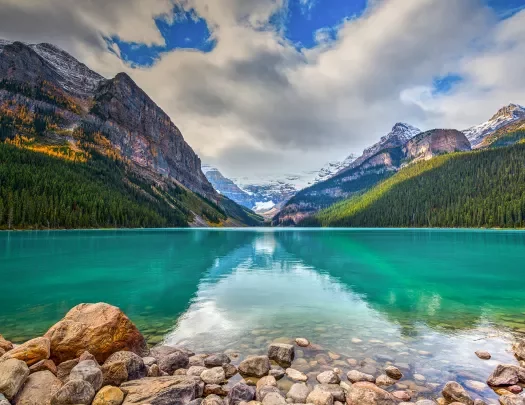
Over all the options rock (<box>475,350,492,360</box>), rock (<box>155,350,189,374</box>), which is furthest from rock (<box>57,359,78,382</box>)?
rock (<box>475,350,492,360</box>)

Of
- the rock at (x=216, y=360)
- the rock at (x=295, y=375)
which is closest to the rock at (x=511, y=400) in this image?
the rock at (x=295, y=375)

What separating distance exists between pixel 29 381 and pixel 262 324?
12129 mm

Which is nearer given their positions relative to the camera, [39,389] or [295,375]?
[39,389]

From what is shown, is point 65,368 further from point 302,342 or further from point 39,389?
point 302,342

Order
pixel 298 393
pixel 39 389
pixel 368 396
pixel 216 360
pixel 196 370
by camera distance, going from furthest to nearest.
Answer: pixel 216 360 → pixel 196 370 → pixel 298 393 → pixel 368 396 → pixel 39 389

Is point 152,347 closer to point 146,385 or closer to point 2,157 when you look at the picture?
point 146,385

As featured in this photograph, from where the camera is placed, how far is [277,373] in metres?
12.1

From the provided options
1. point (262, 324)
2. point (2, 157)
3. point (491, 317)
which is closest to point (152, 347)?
point (262, 324)

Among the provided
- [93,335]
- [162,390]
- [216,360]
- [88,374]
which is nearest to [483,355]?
[216,360]

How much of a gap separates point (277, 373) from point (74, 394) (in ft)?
22.2

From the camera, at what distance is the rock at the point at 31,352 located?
10406 mm

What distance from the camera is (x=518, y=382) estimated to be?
1130 centimetres

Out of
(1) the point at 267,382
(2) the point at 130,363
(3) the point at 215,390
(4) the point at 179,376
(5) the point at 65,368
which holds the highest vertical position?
(2) the point at 130,363

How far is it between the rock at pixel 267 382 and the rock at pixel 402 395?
3.99 meters
